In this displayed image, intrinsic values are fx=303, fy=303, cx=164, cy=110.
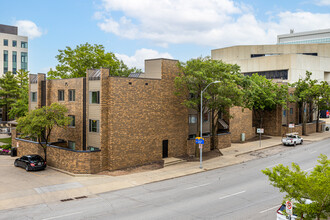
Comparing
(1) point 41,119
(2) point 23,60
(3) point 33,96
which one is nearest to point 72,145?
(1) point 41,119

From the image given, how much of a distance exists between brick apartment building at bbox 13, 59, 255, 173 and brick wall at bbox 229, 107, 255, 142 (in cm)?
1050

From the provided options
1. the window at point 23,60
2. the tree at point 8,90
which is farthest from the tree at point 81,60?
the window at point 23,60

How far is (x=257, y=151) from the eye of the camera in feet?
127

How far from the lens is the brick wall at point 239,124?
144 ft

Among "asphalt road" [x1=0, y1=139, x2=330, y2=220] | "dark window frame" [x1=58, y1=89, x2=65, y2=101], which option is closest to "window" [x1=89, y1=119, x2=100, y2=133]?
"dark window frame" [x1=58, y1=89, x2=65, y2=101]

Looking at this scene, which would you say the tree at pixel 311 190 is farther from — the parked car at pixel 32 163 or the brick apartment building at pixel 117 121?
the parked car at pixel 32 163

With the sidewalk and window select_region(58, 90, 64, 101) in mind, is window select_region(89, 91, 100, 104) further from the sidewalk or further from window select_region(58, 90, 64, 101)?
the sidewalk

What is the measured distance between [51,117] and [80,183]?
8119 mm

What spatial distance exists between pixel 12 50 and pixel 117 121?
76.7m

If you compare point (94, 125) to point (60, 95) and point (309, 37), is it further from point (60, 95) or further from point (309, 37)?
point (309, 37)

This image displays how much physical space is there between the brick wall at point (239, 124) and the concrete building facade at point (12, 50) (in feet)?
239

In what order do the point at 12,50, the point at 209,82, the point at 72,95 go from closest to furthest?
the point at 209,82, the point at 72,95, the point at 12,50

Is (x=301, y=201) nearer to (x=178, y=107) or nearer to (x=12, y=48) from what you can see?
(x=178, y=107)

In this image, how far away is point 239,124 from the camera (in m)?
45.3
